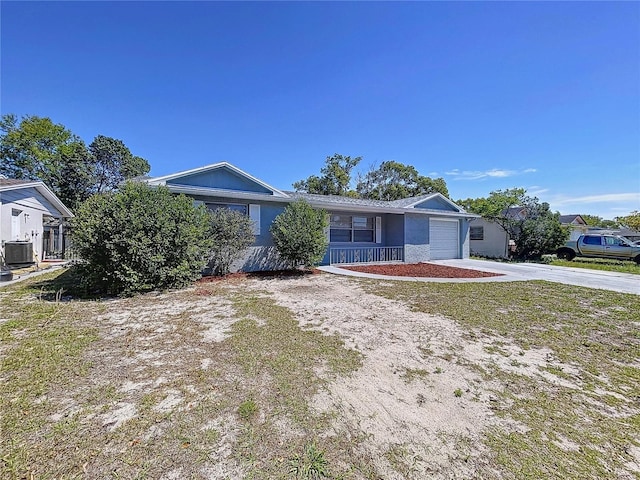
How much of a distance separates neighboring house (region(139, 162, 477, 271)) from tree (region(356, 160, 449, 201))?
64.4 ft

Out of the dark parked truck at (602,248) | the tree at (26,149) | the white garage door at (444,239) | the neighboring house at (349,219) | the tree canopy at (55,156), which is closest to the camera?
the neighboring house at (349,219)

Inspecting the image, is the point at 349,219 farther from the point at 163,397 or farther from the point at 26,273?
the point at 26,273

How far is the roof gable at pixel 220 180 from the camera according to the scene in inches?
410

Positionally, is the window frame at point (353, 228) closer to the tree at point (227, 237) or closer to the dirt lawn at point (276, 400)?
the tree at point (227, 237)

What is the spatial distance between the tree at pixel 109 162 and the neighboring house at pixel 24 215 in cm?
1319

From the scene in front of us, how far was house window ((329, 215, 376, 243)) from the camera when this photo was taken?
14078 mm

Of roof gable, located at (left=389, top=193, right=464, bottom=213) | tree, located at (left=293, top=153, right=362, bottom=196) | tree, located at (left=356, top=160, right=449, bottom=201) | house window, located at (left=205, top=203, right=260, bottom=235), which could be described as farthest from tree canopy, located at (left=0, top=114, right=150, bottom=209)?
roof gable, located at (left=389, top=193, right=464, bottom=213)

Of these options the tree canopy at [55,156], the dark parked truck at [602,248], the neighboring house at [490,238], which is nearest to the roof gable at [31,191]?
the tree canopy at [55,156]

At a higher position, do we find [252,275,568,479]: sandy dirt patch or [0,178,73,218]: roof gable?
[0,178,73,218]: roof gable

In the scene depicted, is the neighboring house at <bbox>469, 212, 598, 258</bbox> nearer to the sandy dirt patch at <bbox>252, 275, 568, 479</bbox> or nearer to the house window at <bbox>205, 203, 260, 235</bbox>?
the house window at <bbox>205, 203, 260, 235</bbox>

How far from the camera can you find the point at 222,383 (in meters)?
3.10

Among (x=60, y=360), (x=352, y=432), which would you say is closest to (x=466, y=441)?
(x=352, y=432)

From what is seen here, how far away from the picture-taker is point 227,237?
31.8 feet

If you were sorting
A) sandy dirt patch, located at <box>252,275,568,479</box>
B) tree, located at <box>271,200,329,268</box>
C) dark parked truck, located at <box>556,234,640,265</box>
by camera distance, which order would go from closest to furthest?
1. sandy dirt patch, located at <box>252,275,568,479</box>
2. tree, located at <box>271,200,329,268</box>
3. dark parked truck, located at <box>556,234,640,265</box>
